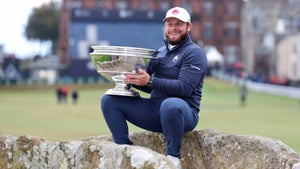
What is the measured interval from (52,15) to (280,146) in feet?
454

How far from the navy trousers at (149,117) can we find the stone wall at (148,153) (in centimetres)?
20

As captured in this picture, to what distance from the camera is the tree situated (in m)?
142

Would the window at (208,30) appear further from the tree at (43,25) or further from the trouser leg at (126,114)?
the trouser leg at (126,114)

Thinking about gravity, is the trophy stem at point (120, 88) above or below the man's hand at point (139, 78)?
below

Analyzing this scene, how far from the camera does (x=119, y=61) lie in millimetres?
7031

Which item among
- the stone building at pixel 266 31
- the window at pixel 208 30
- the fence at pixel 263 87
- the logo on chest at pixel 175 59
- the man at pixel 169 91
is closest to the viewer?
the man at pixel 169 91

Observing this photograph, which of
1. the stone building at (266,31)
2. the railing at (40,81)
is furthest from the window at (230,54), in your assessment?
the railing at (40,81)

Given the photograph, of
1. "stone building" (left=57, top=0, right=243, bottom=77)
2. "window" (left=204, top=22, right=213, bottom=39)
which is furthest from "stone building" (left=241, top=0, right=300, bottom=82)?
"window" (left=204, top=22, right=213, bottom=39)

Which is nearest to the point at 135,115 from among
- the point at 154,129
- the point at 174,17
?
the point at 154,129

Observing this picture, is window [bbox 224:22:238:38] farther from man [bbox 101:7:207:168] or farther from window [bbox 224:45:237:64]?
man [bbox 101:7:207:168]

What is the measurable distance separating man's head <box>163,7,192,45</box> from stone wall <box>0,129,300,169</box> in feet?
2.63

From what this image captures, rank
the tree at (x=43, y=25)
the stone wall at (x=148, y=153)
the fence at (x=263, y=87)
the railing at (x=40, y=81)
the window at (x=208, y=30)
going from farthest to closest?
the tree at (x=43, y=25) → the window at (x=208, y=30) → the railing at (x=40, y=81) → the fence at (x=263, y=87) → the stone wall at (x=148, y=153)

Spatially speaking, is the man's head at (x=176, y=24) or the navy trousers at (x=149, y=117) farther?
the man's head at (x=176, y=24)

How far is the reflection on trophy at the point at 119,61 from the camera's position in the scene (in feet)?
22.9
